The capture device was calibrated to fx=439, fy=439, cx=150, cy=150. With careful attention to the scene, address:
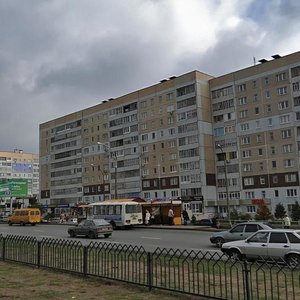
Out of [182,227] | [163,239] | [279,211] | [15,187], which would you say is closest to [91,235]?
[163,239]

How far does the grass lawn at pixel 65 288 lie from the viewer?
8.90 metres

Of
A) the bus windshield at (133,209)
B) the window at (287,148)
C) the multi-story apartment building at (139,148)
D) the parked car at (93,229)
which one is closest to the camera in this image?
the parked car at (93,229)

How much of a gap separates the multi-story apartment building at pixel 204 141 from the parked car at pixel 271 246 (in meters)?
47.6

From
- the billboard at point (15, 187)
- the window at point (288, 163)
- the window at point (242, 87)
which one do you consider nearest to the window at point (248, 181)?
the window at point (288, 163)

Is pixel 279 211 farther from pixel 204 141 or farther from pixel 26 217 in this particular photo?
pixel 26 217

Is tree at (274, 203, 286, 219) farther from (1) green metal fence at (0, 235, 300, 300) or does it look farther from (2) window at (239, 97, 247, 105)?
(1) green metal fence at (0, 235, 300, 300)

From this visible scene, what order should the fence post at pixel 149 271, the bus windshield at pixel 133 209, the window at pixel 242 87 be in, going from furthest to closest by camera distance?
the window at pixel 242 87, the bus windshield at pixel 133 209, the fence post at pixel 149 271

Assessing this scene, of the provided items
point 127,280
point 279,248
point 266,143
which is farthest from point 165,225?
point 266,143

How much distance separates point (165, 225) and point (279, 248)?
1009 inches

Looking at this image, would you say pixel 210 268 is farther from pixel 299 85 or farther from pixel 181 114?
pixel 181 114

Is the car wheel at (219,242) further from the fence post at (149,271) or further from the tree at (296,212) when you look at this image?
the tree at (296,212)

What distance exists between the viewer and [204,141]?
80.6m

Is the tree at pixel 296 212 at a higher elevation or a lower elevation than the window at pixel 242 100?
lower

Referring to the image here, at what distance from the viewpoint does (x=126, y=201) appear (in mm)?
38625
